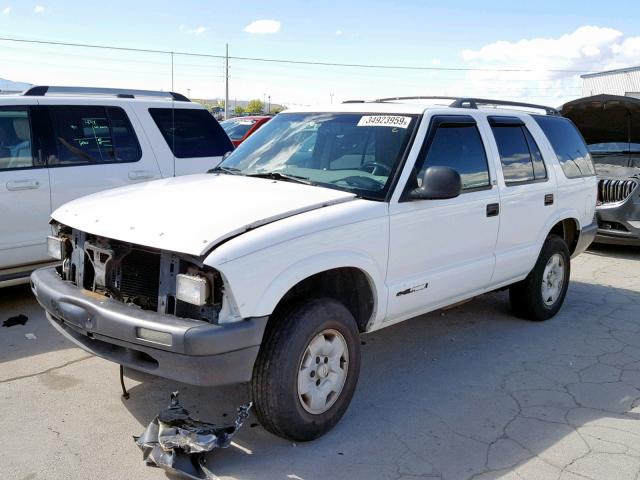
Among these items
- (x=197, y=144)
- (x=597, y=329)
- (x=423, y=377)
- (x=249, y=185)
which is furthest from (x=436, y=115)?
(x=197, y=144)

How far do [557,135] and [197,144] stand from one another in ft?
12.0

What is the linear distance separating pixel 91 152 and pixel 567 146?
4504 millimetres

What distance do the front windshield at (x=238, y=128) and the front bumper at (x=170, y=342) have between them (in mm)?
12152

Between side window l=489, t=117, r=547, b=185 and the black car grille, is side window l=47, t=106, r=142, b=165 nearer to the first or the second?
side window l=489, t=117, r=547, b=185

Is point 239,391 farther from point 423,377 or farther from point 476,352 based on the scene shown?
point 476,352

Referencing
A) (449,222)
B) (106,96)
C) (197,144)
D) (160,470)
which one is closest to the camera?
(160,470)

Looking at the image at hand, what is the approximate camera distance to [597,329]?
18.8 ft

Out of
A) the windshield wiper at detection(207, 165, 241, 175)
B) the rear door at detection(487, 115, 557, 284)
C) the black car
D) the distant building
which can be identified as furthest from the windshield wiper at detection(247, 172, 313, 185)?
the distant building

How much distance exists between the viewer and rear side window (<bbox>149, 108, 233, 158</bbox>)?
6562mm

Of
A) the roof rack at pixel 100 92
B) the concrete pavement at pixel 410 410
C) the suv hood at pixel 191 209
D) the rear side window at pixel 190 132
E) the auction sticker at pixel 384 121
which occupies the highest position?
the roof rack at pixel 100 92

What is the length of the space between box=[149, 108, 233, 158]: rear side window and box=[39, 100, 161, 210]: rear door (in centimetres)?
34

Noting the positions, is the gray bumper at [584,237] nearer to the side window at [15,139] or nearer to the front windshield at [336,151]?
the front windshield at [336,151]

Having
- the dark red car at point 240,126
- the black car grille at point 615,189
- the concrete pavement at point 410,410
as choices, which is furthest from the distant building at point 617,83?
the concrete pavement at point 410,410

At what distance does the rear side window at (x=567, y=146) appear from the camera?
5.79 metres
